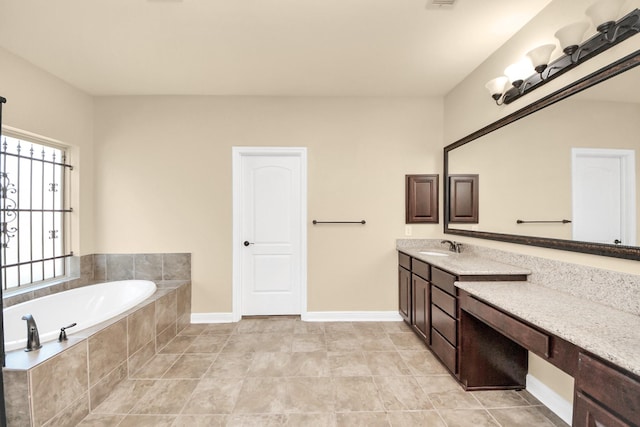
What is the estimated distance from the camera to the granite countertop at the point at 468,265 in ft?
6.52

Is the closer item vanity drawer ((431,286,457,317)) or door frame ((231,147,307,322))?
vanity drawer ((431,286,457,317))

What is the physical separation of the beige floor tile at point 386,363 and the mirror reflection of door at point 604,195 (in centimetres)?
157

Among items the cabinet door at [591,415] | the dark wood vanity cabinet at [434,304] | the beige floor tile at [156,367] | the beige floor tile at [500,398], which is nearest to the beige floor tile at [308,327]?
the dark wood vanity cabinet at [434,304]

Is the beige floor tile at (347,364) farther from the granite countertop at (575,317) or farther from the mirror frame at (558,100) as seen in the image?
the mirror frame at (558,100)

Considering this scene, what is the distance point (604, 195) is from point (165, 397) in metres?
3.02

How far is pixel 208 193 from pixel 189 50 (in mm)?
1488

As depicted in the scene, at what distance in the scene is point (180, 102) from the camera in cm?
323

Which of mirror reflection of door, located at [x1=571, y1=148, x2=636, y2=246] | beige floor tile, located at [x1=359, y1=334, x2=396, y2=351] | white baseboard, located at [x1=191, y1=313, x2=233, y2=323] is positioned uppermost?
mirror reflection of door, located at [x1=571, y1=148, x2=636, y2=246]

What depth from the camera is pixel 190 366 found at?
2.34 metres

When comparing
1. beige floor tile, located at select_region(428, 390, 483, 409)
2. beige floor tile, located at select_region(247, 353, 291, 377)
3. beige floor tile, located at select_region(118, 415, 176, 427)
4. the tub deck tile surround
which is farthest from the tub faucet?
beige floor tile, located at select_region(428, 390, 483, 409)

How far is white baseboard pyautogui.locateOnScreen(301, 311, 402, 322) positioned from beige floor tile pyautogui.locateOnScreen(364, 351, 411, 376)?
727mm

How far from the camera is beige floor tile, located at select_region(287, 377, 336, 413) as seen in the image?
185 cm

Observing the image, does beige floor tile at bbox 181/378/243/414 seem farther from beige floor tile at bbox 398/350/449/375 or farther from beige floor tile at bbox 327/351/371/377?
beige floor tile at bbox 398/350/449/375

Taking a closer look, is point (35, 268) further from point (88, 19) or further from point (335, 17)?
point (335, 17)
